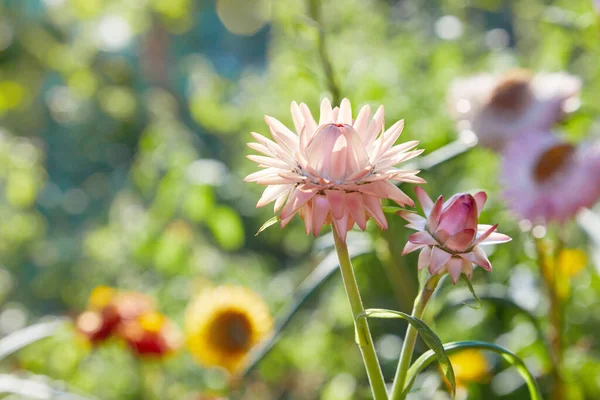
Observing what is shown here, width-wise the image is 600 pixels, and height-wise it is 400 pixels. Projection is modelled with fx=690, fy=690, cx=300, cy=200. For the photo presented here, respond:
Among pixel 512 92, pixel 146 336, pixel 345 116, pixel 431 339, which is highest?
pixel 512 92

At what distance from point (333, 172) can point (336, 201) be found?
1 cm

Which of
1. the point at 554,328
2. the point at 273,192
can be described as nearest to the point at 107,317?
the point at 554,328

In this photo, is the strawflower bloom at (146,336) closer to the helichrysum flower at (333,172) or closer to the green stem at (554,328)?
the green stem at (554,328)

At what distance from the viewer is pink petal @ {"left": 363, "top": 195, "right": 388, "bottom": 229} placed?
0.29 metres

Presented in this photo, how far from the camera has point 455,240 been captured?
30cm

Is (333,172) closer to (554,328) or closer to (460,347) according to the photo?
(460,347)

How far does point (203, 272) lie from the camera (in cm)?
127

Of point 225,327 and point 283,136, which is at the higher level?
point 225,327

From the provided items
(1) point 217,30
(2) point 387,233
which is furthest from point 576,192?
(1) point 217,30

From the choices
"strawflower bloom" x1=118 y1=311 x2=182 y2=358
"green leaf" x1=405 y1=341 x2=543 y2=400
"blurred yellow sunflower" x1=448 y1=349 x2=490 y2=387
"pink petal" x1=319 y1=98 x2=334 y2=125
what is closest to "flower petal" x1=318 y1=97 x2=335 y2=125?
"pink petal" x1=319 y1=98 x2=334 y2=125

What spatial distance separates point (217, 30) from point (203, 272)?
10.1ft

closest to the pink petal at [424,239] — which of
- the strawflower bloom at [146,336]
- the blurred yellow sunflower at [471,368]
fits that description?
the blurred yellow sunflower at [471,368]

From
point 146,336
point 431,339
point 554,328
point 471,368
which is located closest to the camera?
point 431,339

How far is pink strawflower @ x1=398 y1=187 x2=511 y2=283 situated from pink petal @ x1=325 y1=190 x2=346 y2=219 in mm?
32
